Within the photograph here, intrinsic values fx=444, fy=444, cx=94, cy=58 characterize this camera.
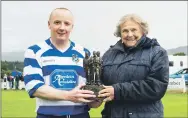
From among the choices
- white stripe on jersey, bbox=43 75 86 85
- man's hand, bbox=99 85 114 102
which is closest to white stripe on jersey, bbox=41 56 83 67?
white stripe on jersey, bbox=43 75 86 85

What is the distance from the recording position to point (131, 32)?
4176 mm

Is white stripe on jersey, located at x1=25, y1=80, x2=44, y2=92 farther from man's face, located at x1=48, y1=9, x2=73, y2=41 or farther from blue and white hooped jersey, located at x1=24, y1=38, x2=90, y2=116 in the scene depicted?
man's face, located at x1=48, y1=9, x2=73, y2=41

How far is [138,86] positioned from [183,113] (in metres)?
9.62

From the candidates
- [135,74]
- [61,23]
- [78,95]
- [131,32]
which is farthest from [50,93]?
[131,32]

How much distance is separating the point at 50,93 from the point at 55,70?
23 cm

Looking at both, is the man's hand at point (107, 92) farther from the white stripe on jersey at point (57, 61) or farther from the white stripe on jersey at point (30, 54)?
the white stripe on jersey at point (30, 54)

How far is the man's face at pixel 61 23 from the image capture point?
4156 mm

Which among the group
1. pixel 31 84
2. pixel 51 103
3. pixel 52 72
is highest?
pixel 52 72

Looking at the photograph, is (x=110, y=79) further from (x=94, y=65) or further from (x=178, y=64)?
(x=178, y=64)

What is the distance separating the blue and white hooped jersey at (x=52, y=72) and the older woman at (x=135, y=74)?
308mm

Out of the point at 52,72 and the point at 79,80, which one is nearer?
the point at 52,72

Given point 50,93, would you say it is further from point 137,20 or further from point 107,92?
point 137,20

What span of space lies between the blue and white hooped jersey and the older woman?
0.31 m

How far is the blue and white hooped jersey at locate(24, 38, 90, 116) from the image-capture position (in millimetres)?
4152
